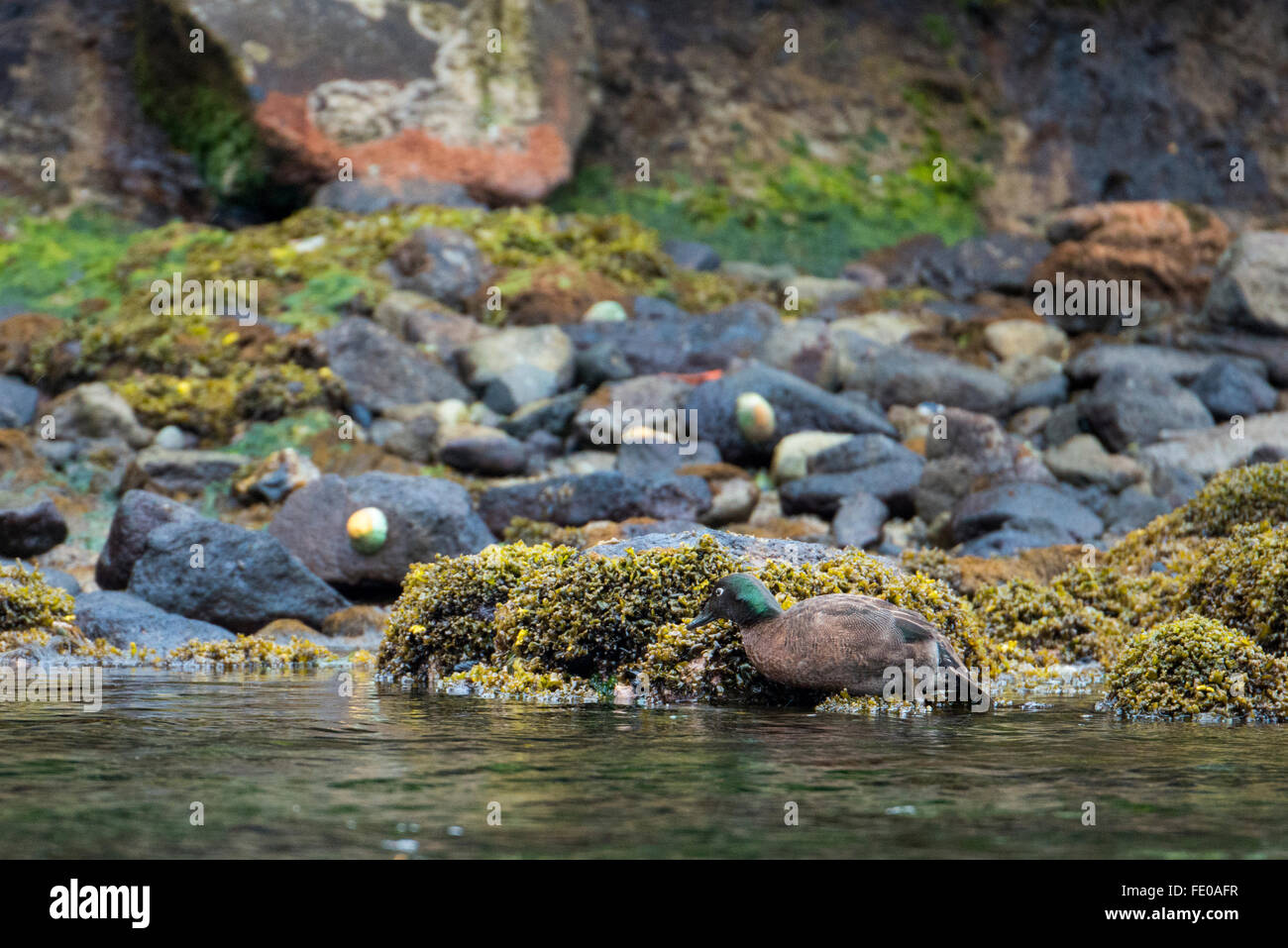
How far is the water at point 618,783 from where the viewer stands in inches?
144

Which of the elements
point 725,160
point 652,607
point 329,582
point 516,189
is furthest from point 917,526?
point 725,160

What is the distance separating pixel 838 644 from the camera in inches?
252

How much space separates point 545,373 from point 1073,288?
8.77 metres

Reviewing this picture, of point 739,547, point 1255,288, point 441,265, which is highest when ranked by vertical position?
point 441,265

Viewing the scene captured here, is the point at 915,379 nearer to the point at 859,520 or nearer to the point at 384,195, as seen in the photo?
the point at 859,520

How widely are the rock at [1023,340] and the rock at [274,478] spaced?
378 inches

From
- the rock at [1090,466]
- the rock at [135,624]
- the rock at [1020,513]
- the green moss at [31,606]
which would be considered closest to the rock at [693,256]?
the rock at [1090,466]

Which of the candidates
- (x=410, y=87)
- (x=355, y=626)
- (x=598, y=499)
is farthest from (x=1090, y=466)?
(x=410, y=87)

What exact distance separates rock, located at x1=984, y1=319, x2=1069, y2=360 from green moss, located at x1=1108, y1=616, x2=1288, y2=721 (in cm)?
1209

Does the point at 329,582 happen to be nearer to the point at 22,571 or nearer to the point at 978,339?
the point at 22,571

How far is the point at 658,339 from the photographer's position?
1720 cm

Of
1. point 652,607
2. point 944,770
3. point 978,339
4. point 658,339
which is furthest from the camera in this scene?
point 978,339

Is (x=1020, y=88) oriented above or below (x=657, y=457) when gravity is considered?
above

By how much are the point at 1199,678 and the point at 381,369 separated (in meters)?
11.1
